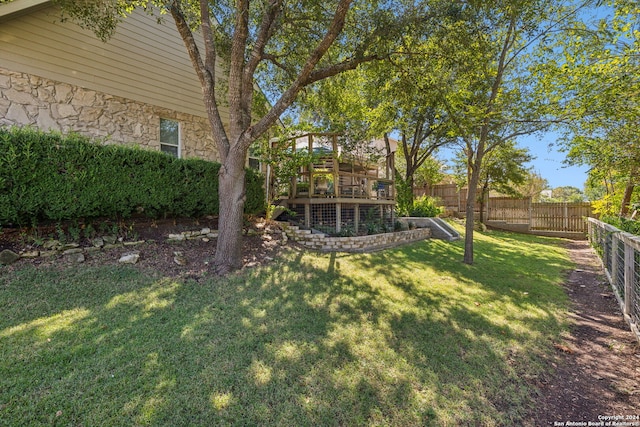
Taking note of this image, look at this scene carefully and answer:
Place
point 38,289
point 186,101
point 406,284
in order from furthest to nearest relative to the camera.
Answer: point 186,101 → point 406,284 → point 38,289

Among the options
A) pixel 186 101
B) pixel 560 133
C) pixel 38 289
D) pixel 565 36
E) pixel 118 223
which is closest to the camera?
pixel 38 289

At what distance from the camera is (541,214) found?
14.6 meters

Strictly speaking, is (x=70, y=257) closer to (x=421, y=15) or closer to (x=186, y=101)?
(x=186, y=101)

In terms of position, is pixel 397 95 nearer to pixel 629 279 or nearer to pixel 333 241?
pixel 333 241

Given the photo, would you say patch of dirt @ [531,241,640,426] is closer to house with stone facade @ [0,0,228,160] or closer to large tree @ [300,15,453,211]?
large tree @ [300,15,453,211]

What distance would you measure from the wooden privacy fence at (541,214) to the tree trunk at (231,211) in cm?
1493

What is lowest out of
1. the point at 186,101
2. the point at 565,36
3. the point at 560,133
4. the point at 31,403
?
the point at 31,403

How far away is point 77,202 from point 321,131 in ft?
20.5

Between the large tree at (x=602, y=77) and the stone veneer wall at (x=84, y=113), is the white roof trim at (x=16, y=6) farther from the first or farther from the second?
the large tree at (x=602, y=77)

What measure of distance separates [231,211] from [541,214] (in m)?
16.0

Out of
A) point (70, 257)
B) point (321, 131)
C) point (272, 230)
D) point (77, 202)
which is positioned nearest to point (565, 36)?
point (321, 131)

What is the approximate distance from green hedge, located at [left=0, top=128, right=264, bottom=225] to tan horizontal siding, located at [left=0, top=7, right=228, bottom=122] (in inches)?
103

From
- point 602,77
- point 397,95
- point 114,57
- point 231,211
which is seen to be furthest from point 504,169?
point 114,57

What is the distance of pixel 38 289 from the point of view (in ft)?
12.2
